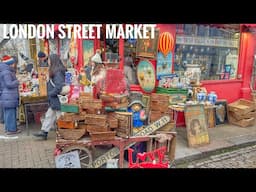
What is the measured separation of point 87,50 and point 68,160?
3273mm

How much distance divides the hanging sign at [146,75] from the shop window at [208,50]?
30.8 inches

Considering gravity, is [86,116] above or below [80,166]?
above

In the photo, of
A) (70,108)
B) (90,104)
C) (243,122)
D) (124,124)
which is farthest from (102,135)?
(243,122)

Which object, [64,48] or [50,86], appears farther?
[64,48]

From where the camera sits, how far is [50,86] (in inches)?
187

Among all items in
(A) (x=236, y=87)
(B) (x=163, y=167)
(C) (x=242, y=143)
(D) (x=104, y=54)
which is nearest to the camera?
(B) (x=163, y=167)

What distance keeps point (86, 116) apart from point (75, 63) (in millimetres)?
3085

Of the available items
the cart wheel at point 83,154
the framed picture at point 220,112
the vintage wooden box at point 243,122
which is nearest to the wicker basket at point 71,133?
the cart wheel at point 83,154

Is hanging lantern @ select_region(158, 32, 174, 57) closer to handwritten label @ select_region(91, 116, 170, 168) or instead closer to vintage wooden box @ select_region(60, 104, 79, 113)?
handwritten label @ select_region(91, 116, 170, 168)

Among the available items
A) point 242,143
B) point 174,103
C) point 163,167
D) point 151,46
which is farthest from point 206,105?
point 163,167

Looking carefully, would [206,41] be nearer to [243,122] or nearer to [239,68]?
[239,68]

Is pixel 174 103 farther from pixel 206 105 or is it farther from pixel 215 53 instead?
pixel 215 53

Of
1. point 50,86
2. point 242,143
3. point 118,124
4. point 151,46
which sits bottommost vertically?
point 242,143

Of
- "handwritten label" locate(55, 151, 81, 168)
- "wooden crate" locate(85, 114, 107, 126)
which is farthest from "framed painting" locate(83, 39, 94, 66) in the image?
"handwritten label" locate(55, 151, 81, 168)
